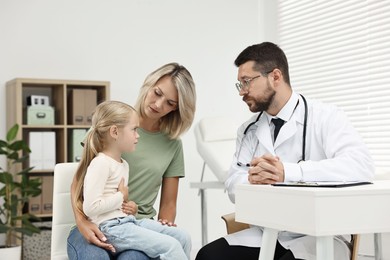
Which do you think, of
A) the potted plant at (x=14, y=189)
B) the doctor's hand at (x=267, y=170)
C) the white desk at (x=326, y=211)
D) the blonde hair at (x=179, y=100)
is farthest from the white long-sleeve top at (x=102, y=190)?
the potted plant at (x=14, y=189)

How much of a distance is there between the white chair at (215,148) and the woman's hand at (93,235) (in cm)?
183

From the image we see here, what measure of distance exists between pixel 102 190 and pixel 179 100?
0.54 m

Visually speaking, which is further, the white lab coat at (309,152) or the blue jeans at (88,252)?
the white lab coat at (309,152)

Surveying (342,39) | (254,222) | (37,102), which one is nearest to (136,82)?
(37,102)

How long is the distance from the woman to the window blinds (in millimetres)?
1772

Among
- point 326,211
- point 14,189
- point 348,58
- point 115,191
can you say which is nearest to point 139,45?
point 14,189

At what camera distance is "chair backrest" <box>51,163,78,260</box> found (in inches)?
88.4

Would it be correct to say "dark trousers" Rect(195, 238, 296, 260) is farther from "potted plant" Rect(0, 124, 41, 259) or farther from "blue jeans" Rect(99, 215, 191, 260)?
"potted plant" Rect(0, 124, 41, 259)

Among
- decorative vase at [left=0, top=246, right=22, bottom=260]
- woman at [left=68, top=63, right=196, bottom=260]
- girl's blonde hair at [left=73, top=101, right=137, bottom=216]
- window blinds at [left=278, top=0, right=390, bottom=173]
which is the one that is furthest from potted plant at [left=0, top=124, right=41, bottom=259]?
window blinds at [left=278, top=0, right=390, bottom=173]

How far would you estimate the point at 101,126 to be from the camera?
87.4 inches

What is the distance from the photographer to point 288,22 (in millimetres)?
5191

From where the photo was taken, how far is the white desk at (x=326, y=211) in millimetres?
1559

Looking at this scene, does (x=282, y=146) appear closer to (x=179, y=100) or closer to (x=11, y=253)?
(x=179, y=100)

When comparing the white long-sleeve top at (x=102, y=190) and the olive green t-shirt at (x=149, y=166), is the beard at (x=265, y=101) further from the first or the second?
the white long-sleeve top at (x=102, y=190)
